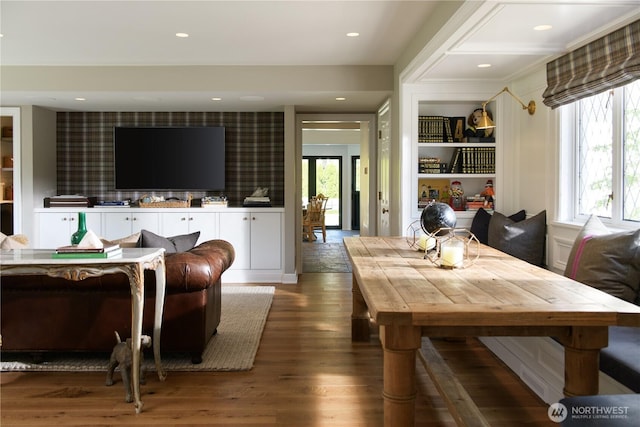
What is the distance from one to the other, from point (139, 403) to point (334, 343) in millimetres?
1560

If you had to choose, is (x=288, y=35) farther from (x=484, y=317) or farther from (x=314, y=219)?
(x=314, y=219)

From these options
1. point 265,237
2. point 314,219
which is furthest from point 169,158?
point 314,219

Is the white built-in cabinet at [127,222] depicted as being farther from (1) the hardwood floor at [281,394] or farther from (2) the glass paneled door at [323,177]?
(2) the glass paneled door at [323,177]

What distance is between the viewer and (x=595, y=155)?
12.1ft

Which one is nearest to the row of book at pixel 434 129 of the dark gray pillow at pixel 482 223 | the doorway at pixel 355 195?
the dark gray pillow at pixel 482 223

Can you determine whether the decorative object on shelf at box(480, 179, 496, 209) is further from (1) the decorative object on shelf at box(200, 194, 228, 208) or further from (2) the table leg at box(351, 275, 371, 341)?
(1) the decorative object on shelf at box(200, 194, 228, 208)

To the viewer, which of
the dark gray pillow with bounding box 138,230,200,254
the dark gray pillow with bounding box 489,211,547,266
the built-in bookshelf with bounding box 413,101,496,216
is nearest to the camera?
the dark gray pillow with bounding box 138,230,200,254

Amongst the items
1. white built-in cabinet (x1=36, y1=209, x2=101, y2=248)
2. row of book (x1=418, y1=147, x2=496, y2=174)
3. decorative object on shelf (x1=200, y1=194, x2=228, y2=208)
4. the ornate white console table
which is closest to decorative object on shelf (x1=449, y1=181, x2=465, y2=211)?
row of book (x1=418, y1=147, x2=496, y2=174)

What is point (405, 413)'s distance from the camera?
6.22 feet

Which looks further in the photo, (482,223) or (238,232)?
(238,232)

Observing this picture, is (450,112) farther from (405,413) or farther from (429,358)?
(405,413)

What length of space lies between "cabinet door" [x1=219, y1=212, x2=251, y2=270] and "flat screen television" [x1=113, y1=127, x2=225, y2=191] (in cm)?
61

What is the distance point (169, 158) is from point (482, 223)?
12.9 ft

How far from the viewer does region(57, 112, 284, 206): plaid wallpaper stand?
272 inches
